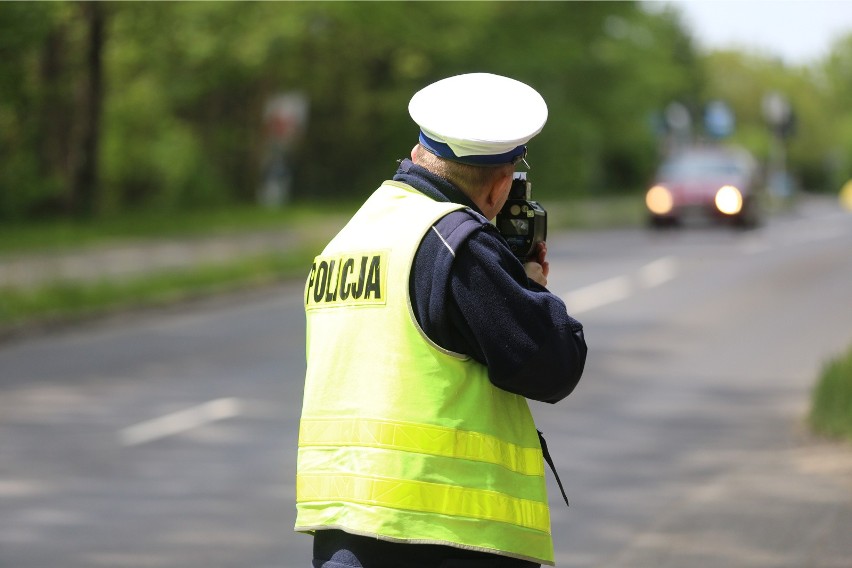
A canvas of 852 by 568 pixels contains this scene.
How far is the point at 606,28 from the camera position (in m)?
49.7

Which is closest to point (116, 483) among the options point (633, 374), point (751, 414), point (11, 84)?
point (751, 414)

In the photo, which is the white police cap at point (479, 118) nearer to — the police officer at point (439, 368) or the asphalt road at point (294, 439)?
the police officer at point (439, 368)

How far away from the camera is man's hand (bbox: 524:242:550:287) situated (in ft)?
11.6

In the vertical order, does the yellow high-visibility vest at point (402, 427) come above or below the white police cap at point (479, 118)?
below

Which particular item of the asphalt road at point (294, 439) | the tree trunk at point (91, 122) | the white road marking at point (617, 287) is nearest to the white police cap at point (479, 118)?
the asphalt road at point (294, 439)

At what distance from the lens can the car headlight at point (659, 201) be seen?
35.9m

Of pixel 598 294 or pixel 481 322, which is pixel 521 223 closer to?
pixel 481 322

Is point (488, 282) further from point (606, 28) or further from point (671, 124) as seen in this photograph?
point (671, 124)

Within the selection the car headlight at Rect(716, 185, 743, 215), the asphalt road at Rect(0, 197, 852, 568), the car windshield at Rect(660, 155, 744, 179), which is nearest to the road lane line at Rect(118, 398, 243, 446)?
the asphalt road at Rect(0, 197, 852, 568)

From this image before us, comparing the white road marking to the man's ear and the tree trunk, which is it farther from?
the man's ear

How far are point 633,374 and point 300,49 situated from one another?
28.0 metres

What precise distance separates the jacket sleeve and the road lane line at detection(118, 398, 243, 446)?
830 cm

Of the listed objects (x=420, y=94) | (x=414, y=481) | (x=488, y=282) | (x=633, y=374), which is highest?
(x=633, y=374)

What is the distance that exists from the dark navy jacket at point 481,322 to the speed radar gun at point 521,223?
0.61 feet
